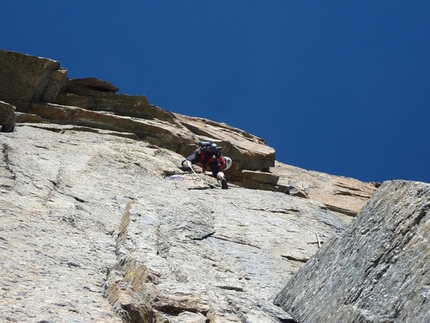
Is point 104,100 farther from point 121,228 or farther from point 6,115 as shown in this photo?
point 121,228

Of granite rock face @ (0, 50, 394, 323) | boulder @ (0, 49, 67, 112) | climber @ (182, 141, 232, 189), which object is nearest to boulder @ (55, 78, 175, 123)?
granite rock face @ (0, 50, 394, 323)

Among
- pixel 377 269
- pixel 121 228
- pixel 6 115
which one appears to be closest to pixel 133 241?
pixel 121 228

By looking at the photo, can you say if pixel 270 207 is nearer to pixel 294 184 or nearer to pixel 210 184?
pixel 210 184

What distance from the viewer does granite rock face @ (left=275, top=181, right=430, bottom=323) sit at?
6.00m

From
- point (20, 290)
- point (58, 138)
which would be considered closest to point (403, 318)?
point (20, 290)

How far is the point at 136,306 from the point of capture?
5.94 m

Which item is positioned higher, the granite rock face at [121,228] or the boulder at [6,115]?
the boulder at [6,115]

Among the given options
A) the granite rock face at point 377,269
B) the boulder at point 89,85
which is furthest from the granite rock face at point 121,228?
the boulder at point 89,85

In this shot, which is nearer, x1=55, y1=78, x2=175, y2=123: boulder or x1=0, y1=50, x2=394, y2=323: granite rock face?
x1=0, y1=50, x2=394, y2=323: granite rock face

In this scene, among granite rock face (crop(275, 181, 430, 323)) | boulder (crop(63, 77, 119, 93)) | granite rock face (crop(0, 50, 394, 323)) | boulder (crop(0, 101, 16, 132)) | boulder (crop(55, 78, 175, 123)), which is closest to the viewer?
granite rock face (crop(275, 181, 430, 323))

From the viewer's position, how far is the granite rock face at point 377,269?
19.7ft

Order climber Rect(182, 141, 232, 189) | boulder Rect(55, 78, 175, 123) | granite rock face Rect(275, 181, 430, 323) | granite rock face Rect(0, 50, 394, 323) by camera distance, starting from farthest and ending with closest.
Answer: boulder Rect(55, 78, 175, 123) → climber Rect(182, 141, 232, 189) → granite rock face Rect(0, 50, 394, 323) → granite rock face Rect(275, 181, 430, 323)

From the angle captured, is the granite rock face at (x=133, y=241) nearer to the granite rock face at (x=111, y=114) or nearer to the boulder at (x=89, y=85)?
the granite rock face at (x=111, y=114)

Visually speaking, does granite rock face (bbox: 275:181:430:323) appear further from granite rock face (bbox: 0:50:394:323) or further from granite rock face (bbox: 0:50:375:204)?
granite rock face (bbox: 0:50:375:204)
